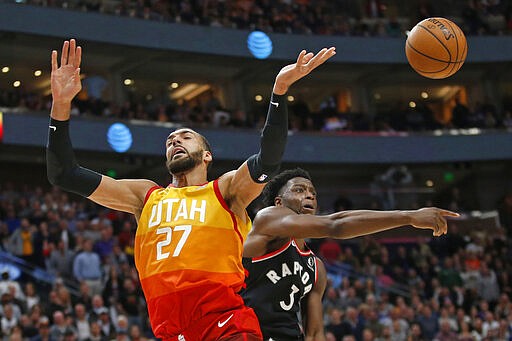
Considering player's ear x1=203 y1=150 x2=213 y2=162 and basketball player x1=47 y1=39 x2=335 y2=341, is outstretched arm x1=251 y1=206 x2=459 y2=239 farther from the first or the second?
player's ear x1=203 y1=150 x2=213 y2=162

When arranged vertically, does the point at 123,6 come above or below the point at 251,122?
above

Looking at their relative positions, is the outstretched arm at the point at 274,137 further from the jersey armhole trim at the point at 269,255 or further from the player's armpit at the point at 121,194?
the jersey armhole trim at the point at 269,255

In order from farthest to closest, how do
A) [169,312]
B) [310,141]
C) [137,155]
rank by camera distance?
[310,141] → [137,155] → [169,312]

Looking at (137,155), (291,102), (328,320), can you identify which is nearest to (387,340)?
(328,320)


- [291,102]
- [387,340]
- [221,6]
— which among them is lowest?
[387,340]

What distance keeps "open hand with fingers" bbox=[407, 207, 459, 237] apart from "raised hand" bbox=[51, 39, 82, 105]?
8.03 ft

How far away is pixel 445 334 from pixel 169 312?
41.9 ft

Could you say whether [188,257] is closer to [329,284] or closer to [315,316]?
[315,316]

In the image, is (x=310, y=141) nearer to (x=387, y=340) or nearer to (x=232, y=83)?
(x=232, y=83)

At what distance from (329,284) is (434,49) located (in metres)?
10.3

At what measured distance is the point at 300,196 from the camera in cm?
752

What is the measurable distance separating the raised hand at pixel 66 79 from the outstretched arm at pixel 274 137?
1.28m

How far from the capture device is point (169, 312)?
227 inches

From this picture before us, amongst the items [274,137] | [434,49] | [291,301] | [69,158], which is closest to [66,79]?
[69,158]
